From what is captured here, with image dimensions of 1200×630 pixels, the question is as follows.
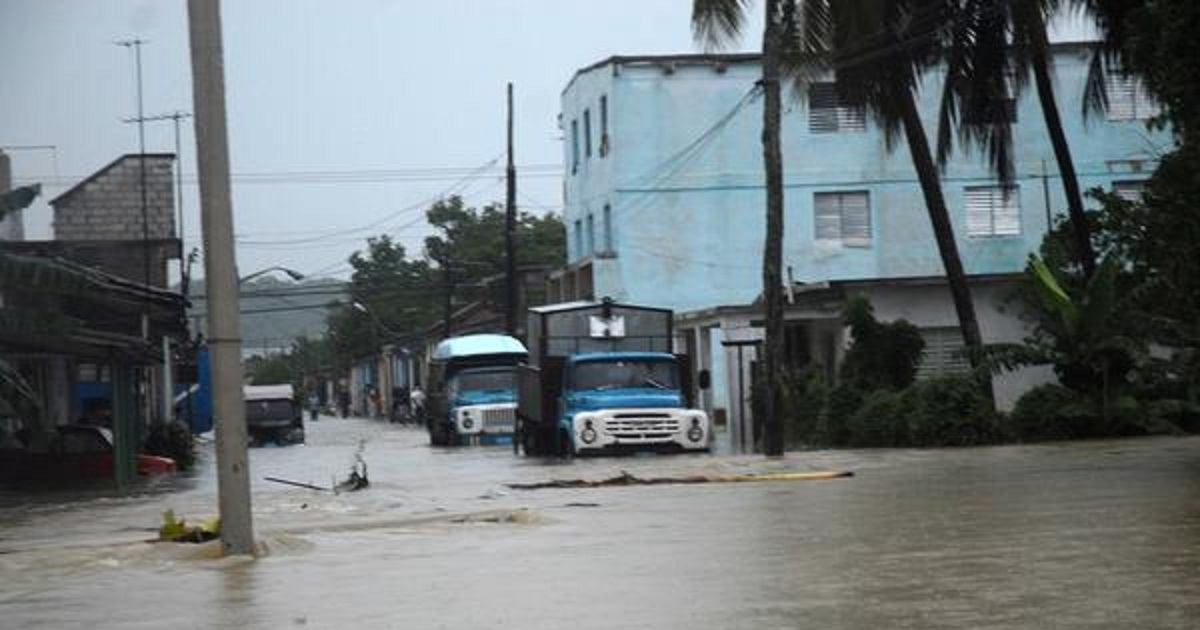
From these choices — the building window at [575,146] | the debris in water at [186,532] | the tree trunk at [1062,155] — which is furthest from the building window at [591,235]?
the debris in water at [186,532]

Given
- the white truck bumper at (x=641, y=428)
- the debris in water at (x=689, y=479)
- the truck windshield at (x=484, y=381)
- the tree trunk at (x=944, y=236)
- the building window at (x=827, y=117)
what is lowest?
the debris in water at (x=689, y=479)

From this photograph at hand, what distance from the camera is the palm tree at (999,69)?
30.8m

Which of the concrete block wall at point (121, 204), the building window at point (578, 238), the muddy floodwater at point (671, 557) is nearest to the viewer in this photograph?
the muddy floodwater at point (671, 557)

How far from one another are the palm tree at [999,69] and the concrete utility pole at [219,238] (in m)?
19.9

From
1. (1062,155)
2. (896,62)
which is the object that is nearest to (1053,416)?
(1062,155)

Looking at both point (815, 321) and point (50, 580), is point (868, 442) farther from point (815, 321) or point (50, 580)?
point (50, 580)

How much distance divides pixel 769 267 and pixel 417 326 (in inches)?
2887

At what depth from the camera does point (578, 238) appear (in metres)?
58.1

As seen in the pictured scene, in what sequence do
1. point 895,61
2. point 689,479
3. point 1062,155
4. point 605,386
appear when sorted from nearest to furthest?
point 689,479 < point 895,61 < point 1062,155 < point 605,386

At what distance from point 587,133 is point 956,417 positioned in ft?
91.7

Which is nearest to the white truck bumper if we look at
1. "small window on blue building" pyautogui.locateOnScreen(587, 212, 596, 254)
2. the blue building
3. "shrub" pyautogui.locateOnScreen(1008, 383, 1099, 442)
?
"shrub" pyautogui.locateOnScreen(1008, 383, 1099, 442)

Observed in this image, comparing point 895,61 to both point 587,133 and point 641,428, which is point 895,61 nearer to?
point 641,428

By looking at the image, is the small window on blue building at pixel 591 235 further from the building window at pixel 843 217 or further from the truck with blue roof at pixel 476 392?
the truck with blue roof at pixel 476 392

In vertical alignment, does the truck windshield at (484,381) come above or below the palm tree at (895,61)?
below
